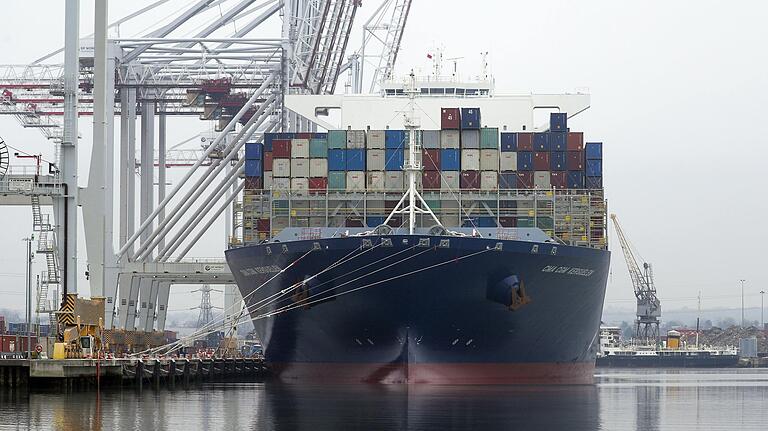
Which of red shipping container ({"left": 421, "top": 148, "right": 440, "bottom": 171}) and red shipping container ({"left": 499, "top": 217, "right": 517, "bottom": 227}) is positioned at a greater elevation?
red shipping container ({"left": 421, "top": 148, "right": 440, "bottom": 171})

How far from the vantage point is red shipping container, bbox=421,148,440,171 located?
53312mm

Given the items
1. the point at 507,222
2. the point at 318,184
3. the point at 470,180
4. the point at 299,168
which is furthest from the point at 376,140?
the point at 507,222

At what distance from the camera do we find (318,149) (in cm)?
5416

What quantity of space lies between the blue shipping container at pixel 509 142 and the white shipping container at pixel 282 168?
336 inches

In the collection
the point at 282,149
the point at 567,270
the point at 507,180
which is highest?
the point at 282,149

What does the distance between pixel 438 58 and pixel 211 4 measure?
12.2 m

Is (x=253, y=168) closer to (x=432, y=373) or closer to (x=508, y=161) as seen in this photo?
(x=508, y=161)

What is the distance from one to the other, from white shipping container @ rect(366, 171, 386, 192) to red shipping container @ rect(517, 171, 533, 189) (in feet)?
17.3

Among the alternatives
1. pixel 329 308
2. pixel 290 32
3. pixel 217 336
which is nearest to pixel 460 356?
pixel 329 308

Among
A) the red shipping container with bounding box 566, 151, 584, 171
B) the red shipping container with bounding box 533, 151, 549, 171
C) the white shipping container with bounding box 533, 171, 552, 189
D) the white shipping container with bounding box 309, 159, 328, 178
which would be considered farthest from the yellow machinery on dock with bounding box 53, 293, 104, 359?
the red shipping container with bounding box 566, 151, 584, 171

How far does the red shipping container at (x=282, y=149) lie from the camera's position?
5416cm

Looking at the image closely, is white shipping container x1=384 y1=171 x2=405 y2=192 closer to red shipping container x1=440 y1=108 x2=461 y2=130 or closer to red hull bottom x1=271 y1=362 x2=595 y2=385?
red shipping container x1=440 y1=108 x2=461 y2=130

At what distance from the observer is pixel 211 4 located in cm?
6831

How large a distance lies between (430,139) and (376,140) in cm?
223
